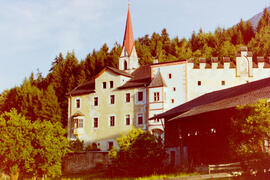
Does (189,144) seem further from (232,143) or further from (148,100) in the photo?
(148,100)

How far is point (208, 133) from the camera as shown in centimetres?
2738

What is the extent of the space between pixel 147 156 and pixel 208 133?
451 cm

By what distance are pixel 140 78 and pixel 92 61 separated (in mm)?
17626

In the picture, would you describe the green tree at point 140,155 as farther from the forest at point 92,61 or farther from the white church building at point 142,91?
the forest at point 92,61

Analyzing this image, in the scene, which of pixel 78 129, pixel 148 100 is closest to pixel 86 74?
pixel 78 129

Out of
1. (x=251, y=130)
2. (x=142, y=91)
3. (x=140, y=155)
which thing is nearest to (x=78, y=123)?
(x=142, y=91)

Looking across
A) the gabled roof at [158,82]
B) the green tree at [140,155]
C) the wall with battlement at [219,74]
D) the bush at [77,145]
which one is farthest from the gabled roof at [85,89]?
the green tree at [140,155]

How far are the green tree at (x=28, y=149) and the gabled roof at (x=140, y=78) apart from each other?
1970 cm

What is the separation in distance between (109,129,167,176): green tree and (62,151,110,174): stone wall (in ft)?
28.1

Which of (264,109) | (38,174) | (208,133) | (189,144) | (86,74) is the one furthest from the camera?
(86,74)

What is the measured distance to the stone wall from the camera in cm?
3822

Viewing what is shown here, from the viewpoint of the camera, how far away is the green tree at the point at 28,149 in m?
Answer: 31.4

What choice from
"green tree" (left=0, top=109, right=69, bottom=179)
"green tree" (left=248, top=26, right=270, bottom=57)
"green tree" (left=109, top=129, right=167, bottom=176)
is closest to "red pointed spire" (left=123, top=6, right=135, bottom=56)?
"green tree" (left=248, top=26, right=270, bottom=57)

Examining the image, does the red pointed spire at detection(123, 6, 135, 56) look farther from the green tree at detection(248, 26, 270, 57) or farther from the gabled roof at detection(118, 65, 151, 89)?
the green tree at detection(248, 26, 270, 57)
